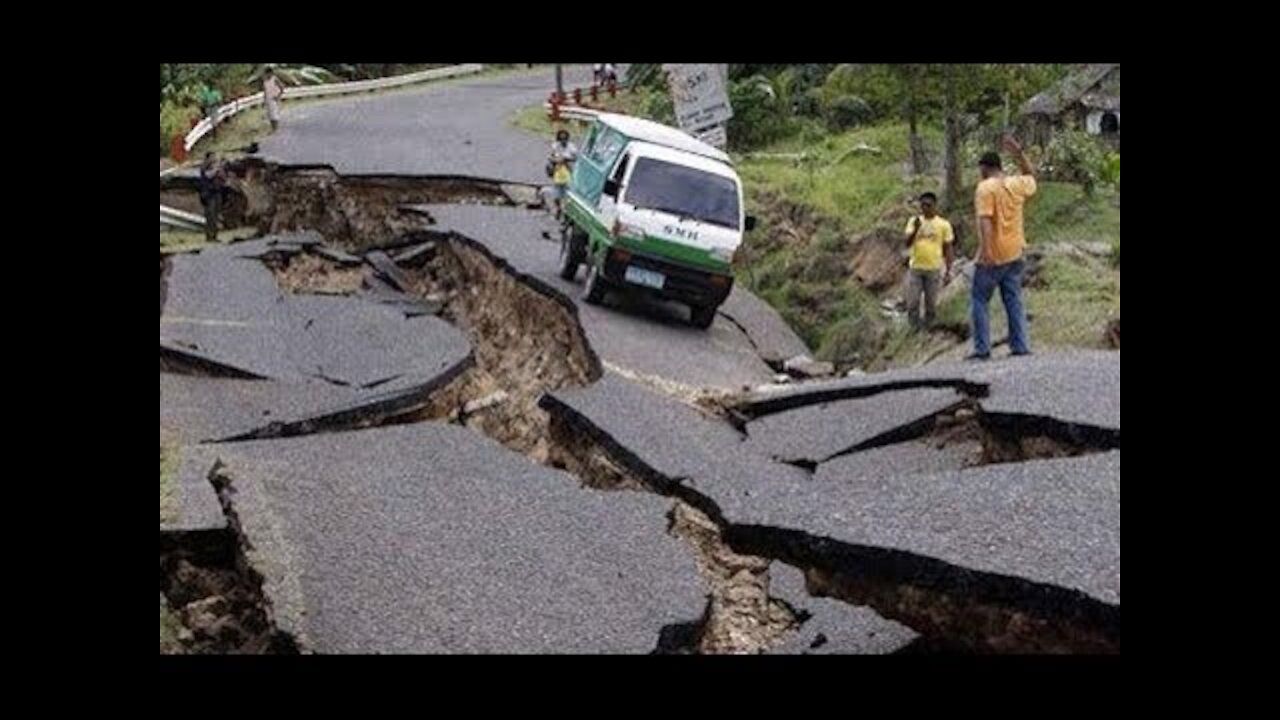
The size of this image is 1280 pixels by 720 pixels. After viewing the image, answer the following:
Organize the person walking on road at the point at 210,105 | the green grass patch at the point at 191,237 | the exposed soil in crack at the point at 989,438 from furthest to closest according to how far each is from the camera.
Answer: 1. the person walking on road at the point at 210,105
2. the green grass patch at the point at 191,237
3. the exposed soil in crack at the point at 989,438

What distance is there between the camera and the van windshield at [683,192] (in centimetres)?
1548

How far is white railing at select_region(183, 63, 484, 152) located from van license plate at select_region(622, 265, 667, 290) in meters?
15.1

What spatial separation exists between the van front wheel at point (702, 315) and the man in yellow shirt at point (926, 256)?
2.21m

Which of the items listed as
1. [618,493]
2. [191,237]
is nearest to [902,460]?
[618,493]

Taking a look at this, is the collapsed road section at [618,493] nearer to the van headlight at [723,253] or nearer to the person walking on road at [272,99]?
the van headlight at [723,253]

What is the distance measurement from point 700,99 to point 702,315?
13.8 feet

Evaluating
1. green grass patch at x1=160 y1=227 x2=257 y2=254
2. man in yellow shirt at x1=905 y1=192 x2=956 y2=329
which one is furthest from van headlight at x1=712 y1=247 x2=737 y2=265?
green grass patch at x1=160 y1=227 x2=257 y2=254

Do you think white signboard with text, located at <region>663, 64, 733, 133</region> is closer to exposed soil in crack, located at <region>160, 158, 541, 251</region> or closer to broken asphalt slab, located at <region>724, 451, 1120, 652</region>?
exposed soil in crack, located at <region>160, 158, 541, 251</region>

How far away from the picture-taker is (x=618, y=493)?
9375 mm

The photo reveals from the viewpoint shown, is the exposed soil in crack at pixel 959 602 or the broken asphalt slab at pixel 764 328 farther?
the broken asphalt slab at pixel 764 328

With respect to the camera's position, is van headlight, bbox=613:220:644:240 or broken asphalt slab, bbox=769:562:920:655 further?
van headlight, bbox=613:220:644:240

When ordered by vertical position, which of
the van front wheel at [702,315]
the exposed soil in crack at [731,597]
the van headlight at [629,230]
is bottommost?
the exposed soil in crack at [731,597]

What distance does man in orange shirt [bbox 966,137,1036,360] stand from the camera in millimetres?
11352

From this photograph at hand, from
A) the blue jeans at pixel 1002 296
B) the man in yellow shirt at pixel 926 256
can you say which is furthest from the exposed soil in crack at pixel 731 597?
the man in yellow shirt at pixel 926 256
